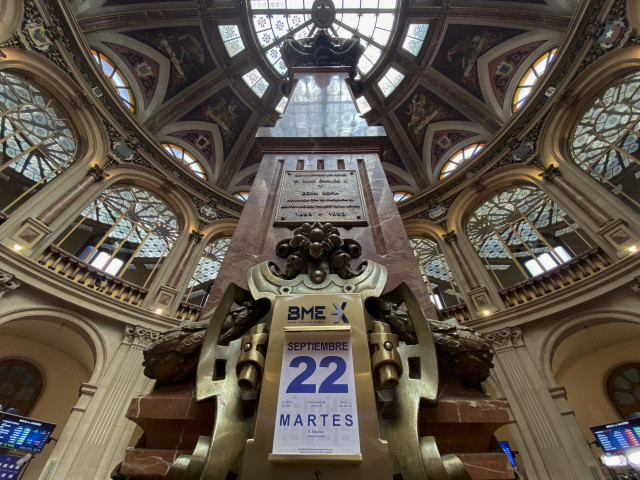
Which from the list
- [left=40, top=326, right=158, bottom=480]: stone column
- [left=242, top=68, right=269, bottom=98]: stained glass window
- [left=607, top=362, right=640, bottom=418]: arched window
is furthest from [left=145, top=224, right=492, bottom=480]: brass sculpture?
[left=242, top=68, right=269, bottom=98]: stained glass window

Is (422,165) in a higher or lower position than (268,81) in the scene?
lower

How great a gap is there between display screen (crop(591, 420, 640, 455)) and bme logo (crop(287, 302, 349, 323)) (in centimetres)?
804

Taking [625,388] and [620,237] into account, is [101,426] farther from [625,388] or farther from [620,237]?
[625,388]

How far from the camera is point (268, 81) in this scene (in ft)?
54.5

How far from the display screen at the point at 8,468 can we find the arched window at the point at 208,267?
6.38 metres

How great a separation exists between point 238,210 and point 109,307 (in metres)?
6.47

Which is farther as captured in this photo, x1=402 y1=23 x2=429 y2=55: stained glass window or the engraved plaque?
x1=402 y1=23 x2=429 y2=55: stained glass window

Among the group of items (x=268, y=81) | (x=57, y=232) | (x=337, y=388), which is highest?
(x=268, y=81)

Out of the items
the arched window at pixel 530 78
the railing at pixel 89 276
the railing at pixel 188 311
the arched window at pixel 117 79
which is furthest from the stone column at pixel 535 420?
the arched window at pixel 117 79

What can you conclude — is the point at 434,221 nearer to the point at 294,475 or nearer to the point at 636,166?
the point at 636,166

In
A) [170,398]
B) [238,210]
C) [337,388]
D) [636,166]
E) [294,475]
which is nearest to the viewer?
[294,475]

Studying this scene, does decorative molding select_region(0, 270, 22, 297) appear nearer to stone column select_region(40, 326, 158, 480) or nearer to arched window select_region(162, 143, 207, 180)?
stone column select_region(40, 326, 158, 480)

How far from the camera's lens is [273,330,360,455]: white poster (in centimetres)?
87

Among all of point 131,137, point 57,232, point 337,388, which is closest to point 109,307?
point 57,232
